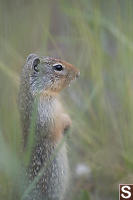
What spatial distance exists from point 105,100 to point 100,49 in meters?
0.32

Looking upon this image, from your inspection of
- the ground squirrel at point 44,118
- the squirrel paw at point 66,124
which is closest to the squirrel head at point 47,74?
the ground squirrel at point 44,118

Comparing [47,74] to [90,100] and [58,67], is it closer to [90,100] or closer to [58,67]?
[58,67]

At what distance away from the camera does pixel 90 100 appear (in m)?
3.37

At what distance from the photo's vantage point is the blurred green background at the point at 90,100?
3238 mm

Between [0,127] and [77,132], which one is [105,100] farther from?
[0,127]

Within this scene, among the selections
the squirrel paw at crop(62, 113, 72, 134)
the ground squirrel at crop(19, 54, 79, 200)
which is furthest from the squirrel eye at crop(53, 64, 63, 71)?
the squirrel paw at crop(62, 113, 72, 134)

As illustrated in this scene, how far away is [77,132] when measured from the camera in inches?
134

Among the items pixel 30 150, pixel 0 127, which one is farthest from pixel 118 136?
pixel 30 150

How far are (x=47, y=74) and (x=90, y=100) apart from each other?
67cm

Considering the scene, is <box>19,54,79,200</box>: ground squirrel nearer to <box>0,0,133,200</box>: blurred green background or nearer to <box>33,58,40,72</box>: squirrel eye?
<box>33,58,40,72</box>: squirrel eye

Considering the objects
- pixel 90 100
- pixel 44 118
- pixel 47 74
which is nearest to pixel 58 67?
pixel 47 74

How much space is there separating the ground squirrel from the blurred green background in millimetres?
216

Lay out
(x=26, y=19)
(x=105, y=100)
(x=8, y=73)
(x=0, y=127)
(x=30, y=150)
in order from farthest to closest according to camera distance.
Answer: (x=26, y=19), (x=105, y=100), (x=8, y=73), (x=0, y=127), (x=30, y=150)

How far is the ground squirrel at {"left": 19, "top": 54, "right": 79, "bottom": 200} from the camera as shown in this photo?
272 centimetres
